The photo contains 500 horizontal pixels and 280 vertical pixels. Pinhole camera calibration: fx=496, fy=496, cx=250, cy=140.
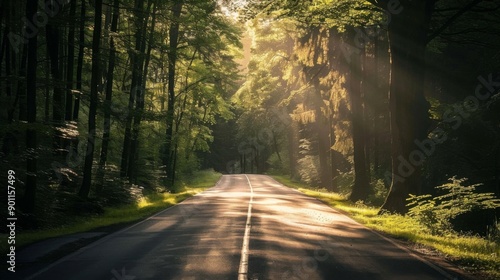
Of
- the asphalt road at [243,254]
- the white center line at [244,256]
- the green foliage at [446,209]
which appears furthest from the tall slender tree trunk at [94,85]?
the green foliage at [446,209]

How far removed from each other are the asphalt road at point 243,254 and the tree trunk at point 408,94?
369cm

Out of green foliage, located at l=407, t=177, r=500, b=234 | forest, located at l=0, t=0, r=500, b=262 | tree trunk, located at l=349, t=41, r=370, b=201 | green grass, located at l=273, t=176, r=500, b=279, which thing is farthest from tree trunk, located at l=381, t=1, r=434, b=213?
tree trunk, located at l=349, t=41, r=370, b=201

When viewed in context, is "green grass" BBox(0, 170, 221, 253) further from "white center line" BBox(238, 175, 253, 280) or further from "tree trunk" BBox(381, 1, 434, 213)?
"tree trunk" BBox(381, 1, 434, 213)

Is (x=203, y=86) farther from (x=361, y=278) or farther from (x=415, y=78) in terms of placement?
(x=361, y=278)

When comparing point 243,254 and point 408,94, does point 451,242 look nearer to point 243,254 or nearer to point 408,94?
point 243,254

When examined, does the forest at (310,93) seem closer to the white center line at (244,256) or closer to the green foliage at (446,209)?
the green foliage at (446,209)

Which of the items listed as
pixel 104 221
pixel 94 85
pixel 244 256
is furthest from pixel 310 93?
pixel 244 256

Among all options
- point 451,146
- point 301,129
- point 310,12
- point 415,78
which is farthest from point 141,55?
point 301,129

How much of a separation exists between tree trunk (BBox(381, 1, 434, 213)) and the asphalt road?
12.1 ft

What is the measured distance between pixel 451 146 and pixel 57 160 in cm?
1675

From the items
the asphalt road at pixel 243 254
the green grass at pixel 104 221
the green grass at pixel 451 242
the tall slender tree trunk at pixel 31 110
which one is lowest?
the green grass at pixel 104 221

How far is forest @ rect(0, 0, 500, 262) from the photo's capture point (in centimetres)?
1686

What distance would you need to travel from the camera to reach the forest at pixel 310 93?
55.3 ft

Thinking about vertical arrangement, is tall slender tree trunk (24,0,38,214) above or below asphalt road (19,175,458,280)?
above
